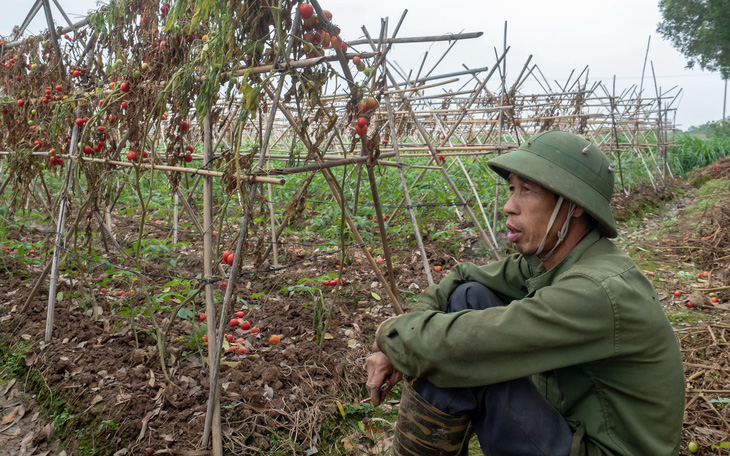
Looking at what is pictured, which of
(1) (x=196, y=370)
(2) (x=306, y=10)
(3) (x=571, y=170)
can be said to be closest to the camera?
(3) (x=571, y=170)

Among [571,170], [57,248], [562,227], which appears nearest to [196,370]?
[57,248]

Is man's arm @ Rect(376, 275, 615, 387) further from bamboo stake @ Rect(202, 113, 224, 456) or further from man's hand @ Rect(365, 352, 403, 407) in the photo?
bamboo stake @ Rect(202, 113, 224, 456)

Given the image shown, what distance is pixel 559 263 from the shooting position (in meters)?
1.88

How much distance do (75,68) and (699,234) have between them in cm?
714

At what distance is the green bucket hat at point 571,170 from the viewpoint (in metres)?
1.78

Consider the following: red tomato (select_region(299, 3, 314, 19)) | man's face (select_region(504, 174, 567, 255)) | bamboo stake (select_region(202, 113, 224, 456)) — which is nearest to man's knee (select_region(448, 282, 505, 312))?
man's face (select_region(504, 174, 567, 255))

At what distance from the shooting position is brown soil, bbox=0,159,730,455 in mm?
2514

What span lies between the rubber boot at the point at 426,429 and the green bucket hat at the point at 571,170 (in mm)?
874

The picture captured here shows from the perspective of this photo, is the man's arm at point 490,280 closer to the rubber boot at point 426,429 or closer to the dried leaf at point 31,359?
the rubber boot at point 426,429

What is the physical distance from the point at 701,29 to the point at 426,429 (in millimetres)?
22950

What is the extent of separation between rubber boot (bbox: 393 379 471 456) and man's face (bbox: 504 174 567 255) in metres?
0.69

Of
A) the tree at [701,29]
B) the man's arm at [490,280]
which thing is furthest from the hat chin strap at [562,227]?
the tree at [701,29]

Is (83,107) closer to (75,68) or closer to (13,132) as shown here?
(75,68)

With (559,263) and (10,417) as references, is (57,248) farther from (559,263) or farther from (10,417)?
(559,263)
